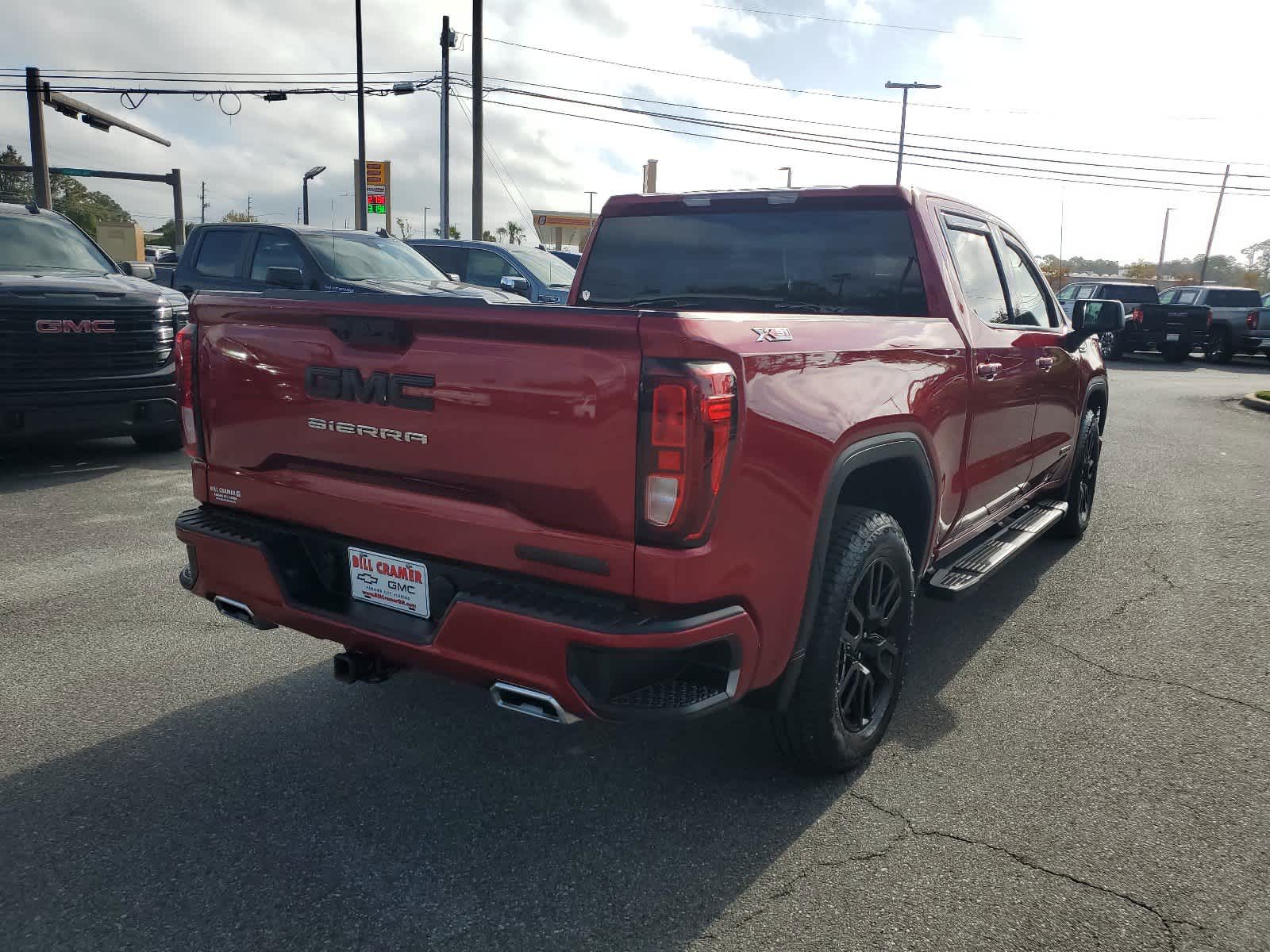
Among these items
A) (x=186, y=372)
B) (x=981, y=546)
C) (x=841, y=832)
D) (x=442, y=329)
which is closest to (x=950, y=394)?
(x=981, y=546)

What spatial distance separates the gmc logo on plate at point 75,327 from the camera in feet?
23.1

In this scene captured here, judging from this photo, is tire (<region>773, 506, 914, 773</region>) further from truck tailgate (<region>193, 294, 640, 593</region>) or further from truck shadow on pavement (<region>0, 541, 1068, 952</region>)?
truck tailgate (<region>193, 294, 640, 593</region>)

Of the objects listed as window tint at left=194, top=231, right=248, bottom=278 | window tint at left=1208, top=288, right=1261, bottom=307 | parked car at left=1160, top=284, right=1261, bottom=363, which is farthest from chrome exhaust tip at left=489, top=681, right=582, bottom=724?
window tint at left=1208, top=288, right=1261, bottom=307

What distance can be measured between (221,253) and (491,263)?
4074 millimetres

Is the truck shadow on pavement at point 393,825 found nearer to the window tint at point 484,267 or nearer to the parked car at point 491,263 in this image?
the parked car at point 491,263

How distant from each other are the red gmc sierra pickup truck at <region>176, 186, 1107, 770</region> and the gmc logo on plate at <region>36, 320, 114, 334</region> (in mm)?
4718

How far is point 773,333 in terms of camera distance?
253cm

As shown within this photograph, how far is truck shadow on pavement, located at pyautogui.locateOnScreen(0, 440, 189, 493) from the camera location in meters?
7.09

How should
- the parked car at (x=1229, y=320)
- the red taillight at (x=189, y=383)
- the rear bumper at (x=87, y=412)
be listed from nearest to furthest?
1. the red taillight at (x=189, y=383)
2. the rear bumper at (x=87, y=412)
3. the parked car at (x=1229, y=320)

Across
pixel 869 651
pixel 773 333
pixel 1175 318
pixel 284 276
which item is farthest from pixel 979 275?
pixel 1175 318

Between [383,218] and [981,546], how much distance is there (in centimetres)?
2839

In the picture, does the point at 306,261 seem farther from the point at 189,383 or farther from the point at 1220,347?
the point at 1220,347

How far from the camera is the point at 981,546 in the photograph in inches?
176

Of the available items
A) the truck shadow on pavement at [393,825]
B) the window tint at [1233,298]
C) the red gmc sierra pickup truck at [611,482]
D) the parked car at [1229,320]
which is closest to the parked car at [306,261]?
the red gmc sierra pickup truck at [611,482]
